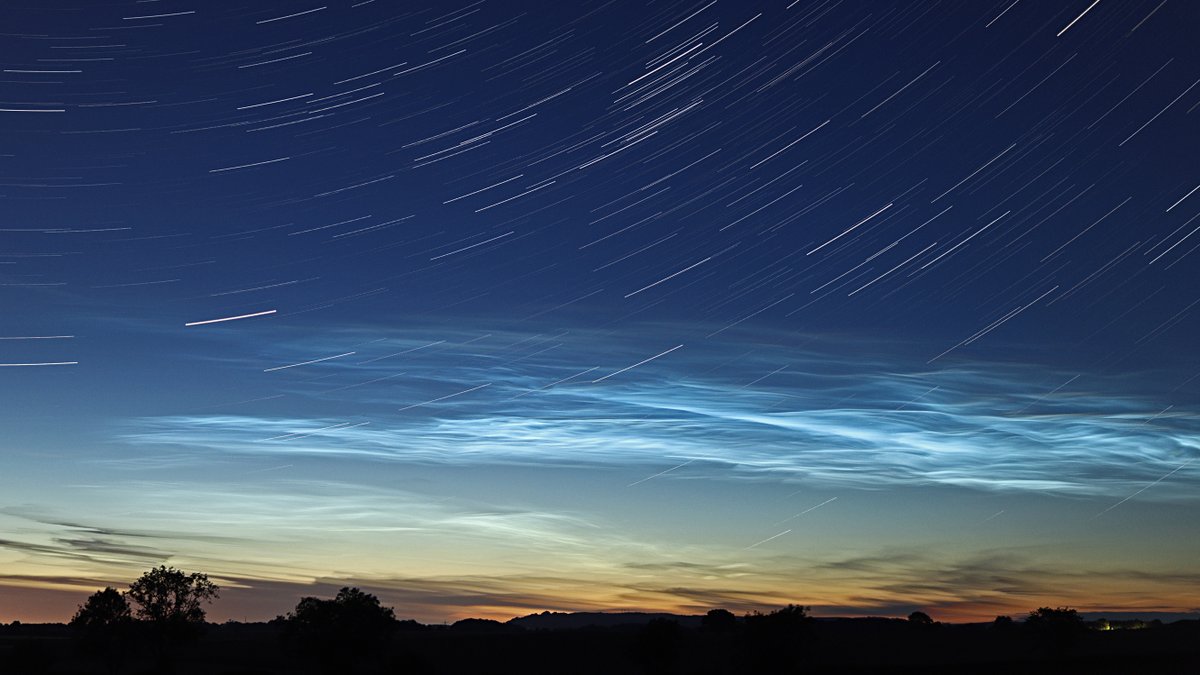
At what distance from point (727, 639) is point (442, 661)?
36.4 meters

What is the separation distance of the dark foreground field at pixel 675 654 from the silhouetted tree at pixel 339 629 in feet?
0.57

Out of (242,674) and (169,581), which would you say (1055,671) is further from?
(169,581)

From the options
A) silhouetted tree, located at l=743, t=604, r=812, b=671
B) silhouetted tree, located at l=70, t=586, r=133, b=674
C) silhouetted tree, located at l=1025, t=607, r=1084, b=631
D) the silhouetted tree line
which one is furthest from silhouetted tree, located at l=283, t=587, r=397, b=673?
silhouetted tree, located at l=1025, t=607, r=1084, b=631

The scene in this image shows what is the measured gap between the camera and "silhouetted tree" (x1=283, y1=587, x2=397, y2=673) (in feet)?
260

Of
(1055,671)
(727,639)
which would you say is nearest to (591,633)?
(727,639)

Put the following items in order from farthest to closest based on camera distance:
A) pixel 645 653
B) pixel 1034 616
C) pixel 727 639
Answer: pixel 727 639 → pixel 1034 616 → pixel 645 653

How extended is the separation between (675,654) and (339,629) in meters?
31.7

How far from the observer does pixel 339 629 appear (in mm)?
79125

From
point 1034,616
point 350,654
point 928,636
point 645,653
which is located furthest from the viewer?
point 928,636

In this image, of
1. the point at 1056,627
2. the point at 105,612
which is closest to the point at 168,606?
the point at 105,612

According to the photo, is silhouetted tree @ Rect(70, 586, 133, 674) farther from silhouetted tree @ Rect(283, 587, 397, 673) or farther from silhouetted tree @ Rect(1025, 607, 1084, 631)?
silhouetted tree @ Rect(1025, 607, 1084, 631)

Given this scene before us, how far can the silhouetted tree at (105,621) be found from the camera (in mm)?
84875

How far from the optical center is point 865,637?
129125 millimetres

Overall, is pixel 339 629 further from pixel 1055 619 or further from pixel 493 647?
pixel 1055 619
